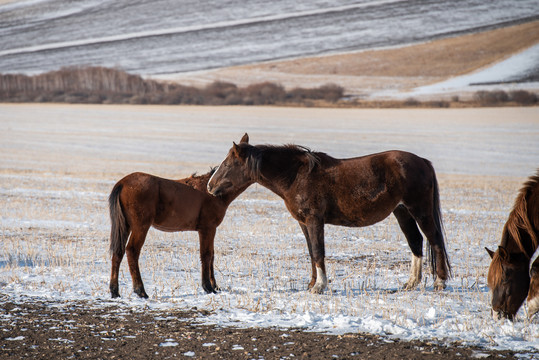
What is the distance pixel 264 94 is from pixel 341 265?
58.2 metres

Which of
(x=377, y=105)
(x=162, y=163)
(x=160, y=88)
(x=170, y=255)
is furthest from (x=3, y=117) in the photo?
(x=170, y=255)

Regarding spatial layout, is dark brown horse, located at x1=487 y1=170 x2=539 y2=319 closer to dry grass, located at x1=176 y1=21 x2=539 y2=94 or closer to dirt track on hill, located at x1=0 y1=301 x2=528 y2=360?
dirt track on hill, located at x1=0 y1=301 x2=528 y2=360

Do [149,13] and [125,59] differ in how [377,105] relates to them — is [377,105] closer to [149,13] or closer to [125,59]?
[125,59]

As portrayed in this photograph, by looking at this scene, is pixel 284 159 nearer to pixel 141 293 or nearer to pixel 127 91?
pixel 141 293

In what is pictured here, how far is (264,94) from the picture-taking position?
6712cm

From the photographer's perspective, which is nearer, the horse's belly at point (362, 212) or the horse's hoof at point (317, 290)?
the horse's hoof at point (317, 290)

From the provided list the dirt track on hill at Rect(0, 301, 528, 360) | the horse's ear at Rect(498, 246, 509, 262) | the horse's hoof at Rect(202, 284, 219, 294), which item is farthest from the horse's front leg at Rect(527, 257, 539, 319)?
the horse's hoof at Rect(202, 284, 219, 294)

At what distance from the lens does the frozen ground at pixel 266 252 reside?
260 inches

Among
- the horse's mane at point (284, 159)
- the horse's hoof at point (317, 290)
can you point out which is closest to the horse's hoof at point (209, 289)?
the horse's hoof at point (317, 290)

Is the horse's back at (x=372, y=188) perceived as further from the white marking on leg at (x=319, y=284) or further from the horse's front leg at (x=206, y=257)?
the horse's front leg at (x=206, y=257)

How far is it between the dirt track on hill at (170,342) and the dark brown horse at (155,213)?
3.25 feet

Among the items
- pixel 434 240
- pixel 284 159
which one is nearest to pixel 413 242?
pixel 434 240

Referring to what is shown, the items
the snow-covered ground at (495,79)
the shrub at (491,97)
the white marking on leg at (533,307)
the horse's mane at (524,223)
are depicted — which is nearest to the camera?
the horse's mane at (524,223)

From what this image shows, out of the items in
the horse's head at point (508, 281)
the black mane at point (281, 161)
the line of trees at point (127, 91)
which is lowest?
the horse's head at point (508, 281)
